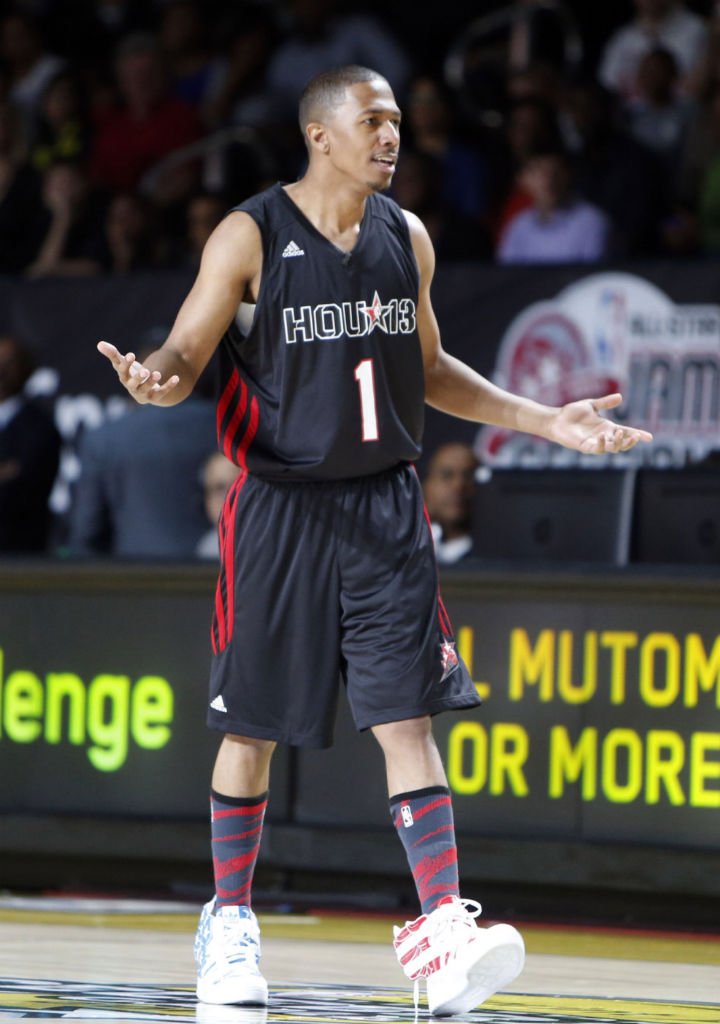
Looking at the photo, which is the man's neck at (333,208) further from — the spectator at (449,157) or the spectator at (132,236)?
the spectator at (132,236)

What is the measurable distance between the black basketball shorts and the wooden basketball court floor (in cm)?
59

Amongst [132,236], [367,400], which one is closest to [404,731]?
[367,400]

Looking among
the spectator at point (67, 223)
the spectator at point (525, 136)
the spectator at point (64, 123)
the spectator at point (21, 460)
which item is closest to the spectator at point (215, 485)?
the spectator at point (21, 460)

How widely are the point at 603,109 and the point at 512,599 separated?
377cm

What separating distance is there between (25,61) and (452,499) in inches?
223

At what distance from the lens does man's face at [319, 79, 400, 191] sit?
3766 millimetres

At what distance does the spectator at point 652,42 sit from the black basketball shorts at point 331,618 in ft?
19.3

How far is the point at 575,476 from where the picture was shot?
6434 mm

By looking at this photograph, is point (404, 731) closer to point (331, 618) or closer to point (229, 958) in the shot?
point (331, 618)

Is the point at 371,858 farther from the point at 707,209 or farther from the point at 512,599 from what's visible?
the point at 707,209

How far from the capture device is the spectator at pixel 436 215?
27.9 feet

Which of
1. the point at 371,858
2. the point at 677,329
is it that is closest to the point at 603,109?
the point at 677,329

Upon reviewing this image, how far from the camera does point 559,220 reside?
853cm

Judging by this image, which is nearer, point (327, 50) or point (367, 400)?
point (367, 400)
